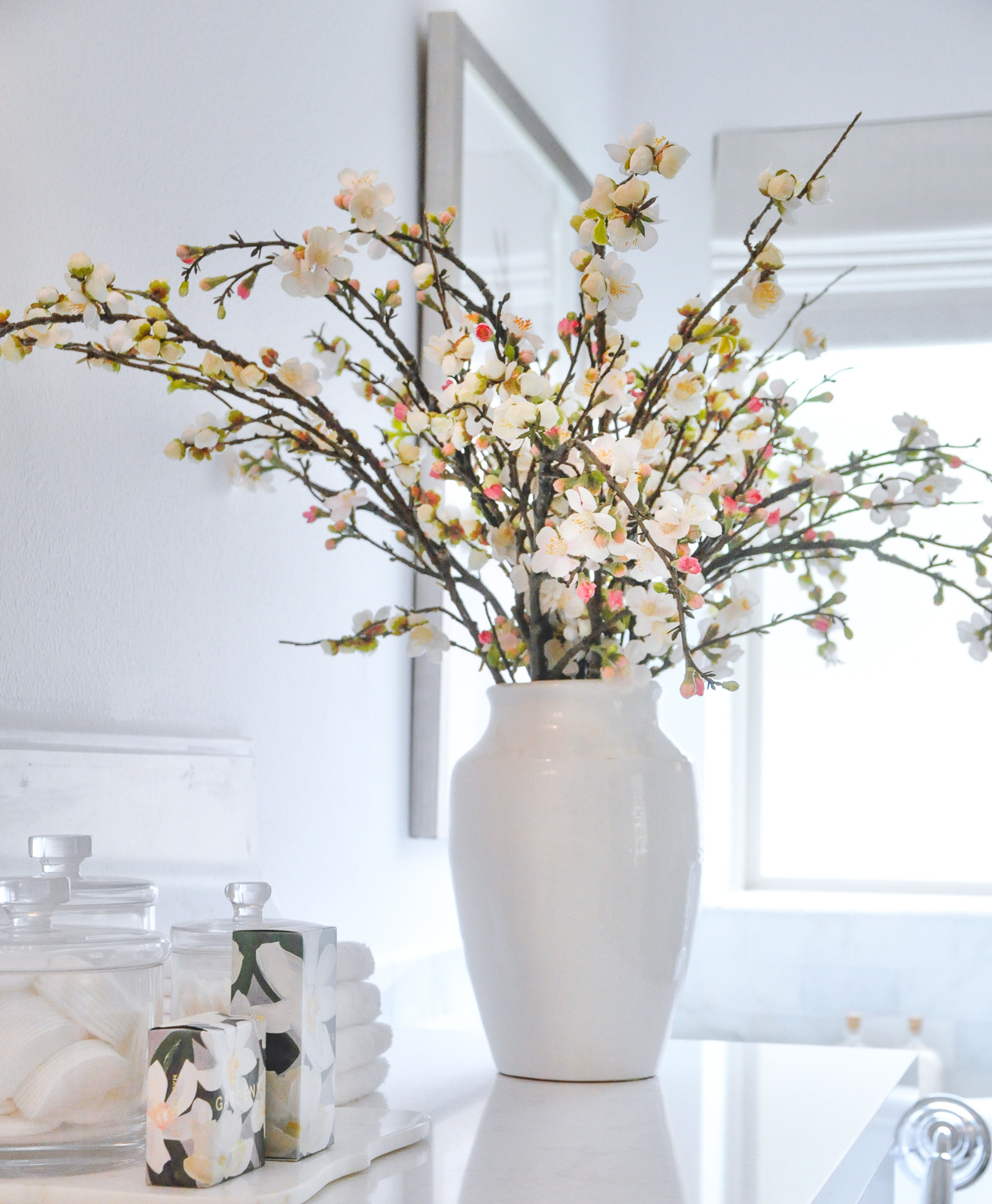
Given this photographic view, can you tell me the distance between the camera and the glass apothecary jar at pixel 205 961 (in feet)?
2.28

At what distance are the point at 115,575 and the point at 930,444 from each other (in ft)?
2.06

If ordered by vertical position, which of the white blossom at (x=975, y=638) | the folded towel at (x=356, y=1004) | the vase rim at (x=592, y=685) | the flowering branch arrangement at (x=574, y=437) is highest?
the flowering branch arrangement at (x=574, y=437)

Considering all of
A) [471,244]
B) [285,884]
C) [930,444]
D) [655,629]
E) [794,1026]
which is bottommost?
[794,1026]

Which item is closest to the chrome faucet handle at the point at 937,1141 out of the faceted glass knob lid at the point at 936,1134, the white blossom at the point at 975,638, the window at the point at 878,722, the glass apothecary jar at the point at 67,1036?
the faceted glass knob lid at the point at 936,1134

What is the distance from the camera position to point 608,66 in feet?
8.01

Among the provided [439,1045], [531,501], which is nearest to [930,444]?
[531,501]

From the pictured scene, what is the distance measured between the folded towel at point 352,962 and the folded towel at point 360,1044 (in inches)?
1.2

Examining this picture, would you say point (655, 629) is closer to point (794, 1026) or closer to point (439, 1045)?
point (439, 1045)

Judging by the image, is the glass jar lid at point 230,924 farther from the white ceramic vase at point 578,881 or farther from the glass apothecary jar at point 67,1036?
the white ceramic vase at point 578,881

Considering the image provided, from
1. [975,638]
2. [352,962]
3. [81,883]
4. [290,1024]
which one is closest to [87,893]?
[81,883]

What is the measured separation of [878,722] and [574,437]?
1940mm

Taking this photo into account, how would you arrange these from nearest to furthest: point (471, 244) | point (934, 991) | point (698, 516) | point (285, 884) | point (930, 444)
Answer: point (698, 516) → point (930, 444) → point (285, 884) → point (471, 244) → point (934, 991)

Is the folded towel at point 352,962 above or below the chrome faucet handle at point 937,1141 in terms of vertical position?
above

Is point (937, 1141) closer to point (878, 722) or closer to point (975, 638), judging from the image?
point (975, 638)
